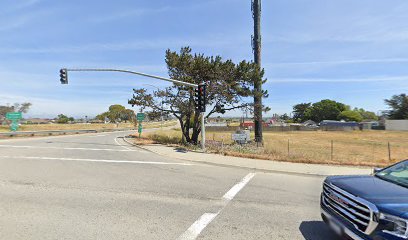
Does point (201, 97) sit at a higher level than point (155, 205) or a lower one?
higher

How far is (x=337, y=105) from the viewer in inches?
5074

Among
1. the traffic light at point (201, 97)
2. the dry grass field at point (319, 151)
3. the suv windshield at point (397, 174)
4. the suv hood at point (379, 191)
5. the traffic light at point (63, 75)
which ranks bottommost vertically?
the dry grass field at point (319, 151)

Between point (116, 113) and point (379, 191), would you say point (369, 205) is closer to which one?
point (379, 191)

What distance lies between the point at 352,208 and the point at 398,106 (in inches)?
4645

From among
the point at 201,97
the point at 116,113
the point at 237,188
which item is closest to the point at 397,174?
the point at 237,188

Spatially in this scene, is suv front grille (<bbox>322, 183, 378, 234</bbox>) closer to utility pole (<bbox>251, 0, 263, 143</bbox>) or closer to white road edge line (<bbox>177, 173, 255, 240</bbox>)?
white road edge line (<bbox>177, 173, 255, 240</bbox>)

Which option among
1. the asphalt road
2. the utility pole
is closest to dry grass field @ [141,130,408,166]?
the utility pole

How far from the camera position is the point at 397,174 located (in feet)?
15.1

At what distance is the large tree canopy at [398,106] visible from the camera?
312 feet

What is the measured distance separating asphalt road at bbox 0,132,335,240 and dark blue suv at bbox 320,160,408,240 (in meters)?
0.84

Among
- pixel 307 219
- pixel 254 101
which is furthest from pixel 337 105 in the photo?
pixel 307 219

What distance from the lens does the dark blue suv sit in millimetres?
3152

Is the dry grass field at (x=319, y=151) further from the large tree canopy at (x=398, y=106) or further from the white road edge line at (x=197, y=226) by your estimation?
the large tree canopy at (x=398, y=106)

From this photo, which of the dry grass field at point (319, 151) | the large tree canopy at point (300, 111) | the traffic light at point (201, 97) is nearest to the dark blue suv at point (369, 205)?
the dry grass field at point (319, 151)
